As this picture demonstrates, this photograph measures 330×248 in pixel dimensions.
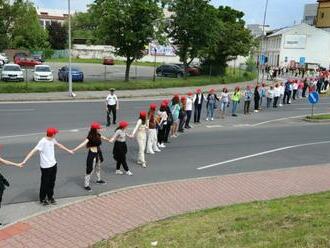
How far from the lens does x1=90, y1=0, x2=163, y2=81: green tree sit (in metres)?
38.2

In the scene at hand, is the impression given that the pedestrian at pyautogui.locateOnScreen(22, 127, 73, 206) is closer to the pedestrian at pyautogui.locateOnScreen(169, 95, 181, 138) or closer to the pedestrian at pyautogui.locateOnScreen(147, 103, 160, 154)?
the pedestrian at pyautogui.locateOnScreen(147, 103, 160, 154)

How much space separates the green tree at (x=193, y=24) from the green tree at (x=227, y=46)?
382 centimetres

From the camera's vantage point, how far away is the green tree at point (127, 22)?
38.2 meters

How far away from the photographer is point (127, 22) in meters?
38.4

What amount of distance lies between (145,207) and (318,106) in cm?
2638

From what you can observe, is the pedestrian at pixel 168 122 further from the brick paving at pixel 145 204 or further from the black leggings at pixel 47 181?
the black leggings at pixel 47 181

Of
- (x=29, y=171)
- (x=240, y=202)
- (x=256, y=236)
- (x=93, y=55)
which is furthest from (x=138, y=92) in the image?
(x=93, y=55)

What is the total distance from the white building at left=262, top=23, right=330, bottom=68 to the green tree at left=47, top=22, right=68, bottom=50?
4410 centimetres

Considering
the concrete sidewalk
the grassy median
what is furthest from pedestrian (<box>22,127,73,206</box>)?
the grassy median

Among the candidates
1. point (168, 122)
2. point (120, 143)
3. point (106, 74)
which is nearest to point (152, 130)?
point (168, 122)

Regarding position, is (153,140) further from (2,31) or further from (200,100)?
(2,31)

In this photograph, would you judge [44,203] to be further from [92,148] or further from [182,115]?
[182,115]

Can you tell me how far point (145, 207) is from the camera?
1034cm

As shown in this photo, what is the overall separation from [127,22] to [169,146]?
22778 millimetres
